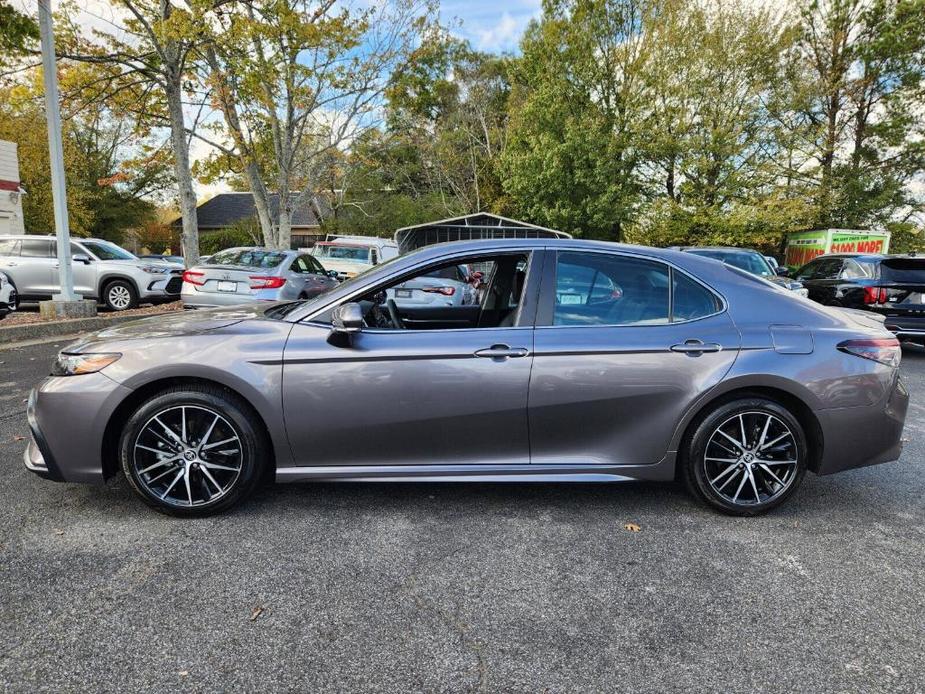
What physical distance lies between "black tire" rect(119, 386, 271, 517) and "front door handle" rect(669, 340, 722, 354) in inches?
92.4

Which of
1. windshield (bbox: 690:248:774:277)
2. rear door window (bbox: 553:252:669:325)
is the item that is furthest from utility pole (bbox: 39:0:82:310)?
windshield (bbox: 690:248:774:277)

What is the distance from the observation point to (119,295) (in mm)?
12109

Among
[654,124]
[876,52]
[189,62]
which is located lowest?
[189,62]

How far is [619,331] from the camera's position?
305cm

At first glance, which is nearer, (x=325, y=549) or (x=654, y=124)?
(x=325, y=549)

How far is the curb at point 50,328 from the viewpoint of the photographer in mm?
8234

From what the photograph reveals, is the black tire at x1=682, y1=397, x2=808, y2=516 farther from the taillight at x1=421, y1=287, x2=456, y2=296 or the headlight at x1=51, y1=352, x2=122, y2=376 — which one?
the taillight at x1=421, y1=287, x2=456, y2=296

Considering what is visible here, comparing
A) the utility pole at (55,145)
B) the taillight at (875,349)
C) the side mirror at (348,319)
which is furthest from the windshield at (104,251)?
the taillight at (875,349)

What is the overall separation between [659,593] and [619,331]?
4.37 ft

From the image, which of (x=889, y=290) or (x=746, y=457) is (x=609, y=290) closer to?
(x=746, y=457)

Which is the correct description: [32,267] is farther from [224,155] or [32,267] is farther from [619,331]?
[619,331]

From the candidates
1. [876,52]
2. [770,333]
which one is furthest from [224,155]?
[876,52]

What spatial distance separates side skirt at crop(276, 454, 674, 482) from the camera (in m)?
3.02

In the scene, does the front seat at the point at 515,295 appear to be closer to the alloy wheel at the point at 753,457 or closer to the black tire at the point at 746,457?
the black tire at the point at 746,457
